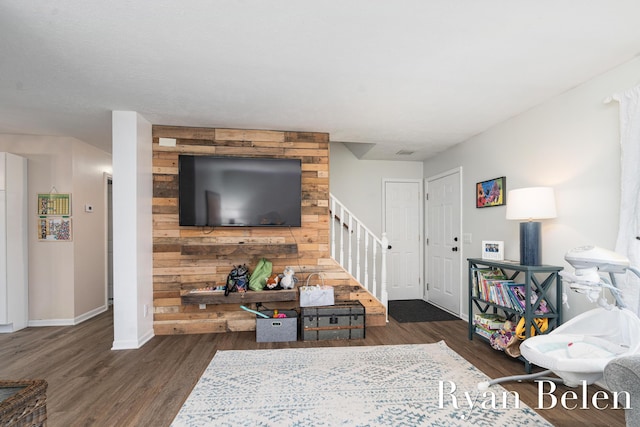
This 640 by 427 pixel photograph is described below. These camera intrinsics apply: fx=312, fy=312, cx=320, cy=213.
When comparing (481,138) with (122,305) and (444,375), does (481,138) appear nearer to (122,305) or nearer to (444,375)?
(444,375)

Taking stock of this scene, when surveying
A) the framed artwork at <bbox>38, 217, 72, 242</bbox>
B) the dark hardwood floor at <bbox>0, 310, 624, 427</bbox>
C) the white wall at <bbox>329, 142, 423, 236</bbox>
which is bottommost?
the dark hardwood floor at <bbox>0, 310, 624, 427</bbox>

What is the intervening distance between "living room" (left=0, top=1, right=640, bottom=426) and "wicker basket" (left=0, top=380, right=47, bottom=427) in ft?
6.27

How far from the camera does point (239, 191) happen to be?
11.2ft

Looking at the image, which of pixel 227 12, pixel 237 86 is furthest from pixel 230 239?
pixel 227 12

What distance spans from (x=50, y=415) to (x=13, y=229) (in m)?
2.73

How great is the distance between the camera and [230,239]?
139 inches

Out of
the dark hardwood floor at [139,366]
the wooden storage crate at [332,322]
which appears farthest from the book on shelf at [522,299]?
the wooden storage crate at [332,322]

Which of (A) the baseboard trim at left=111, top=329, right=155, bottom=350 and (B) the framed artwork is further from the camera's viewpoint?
(B) the framed artwork

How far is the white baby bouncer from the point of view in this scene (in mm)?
1657

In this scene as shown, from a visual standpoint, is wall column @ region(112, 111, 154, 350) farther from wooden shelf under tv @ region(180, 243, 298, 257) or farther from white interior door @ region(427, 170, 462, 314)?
white interior door @ region(427, 170, 462, 314)

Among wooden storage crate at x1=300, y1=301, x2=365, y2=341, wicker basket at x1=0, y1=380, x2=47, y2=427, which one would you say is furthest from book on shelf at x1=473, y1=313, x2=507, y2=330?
wicker basket at x1=0, y1=380, x2=47, y2=427

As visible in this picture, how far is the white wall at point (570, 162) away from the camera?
7.45ft

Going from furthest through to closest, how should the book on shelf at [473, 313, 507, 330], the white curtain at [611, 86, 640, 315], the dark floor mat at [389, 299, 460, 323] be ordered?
1. the dark floor mat at [389, 299, 460, 323]
2. the book on shelf at [473, 313, 507, 330]
3. the white curtain at [611, 86, 640, 315]

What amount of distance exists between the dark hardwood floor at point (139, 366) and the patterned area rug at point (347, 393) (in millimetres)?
171
